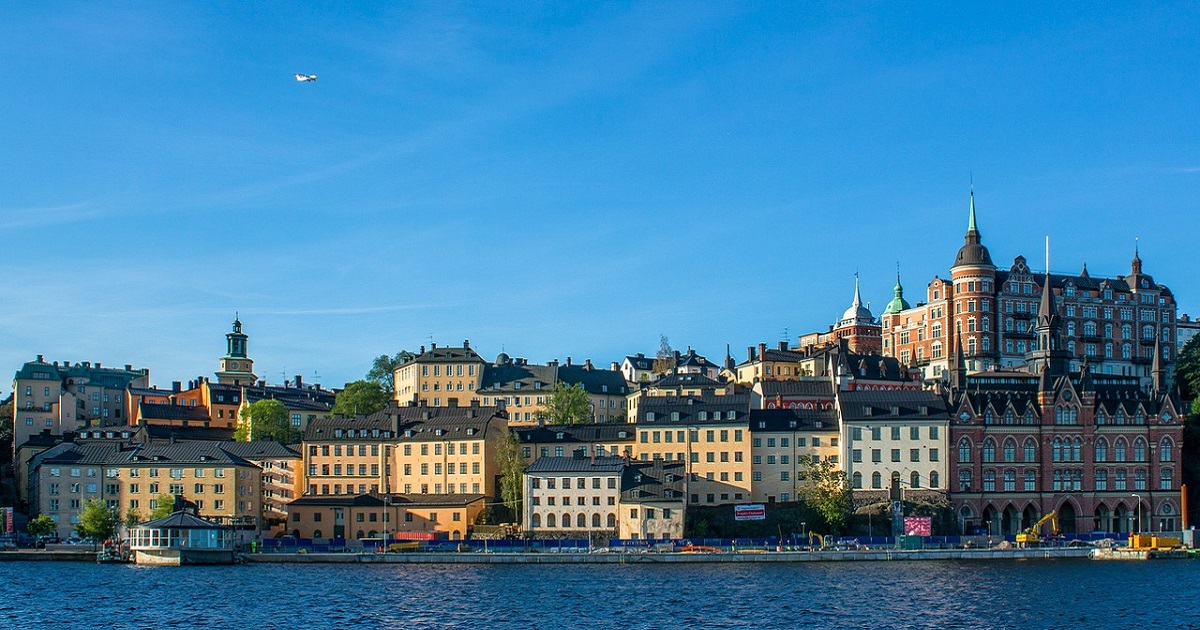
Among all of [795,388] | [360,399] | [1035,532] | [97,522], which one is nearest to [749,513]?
[1035,532]

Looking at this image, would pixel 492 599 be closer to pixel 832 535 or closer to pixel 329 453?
pixel 832 535

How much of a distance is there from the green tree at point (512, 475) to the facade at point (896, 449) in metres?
27.3

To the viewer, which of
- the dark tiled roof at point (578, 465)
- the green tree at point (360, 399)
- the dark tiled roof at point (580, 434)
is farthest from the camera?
the green tree at point (360, 399)

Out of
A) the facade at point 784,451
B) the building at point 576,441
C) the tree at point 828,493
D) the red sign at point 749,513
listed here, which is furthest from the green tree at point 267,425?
the tree at point 828,493

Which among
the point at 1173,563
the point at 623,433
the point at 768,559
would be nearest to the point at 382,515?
the point at 623,433

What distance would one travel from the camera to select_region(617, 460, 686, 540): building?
12038 centimetres

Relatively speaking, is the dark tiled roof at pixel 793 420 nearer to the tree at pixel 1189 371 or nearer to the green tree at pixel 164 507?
the tree at pixel 1189 371

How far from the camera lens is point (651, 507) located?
12056cm

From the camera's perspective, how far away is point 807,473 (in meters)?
127

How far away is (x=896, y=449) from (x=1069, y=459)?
15.6m

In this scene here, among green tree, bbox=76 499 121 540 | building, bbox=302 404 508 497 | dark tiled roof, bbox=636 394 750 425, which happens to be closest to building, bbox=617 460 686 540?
dark tiled roof, bbox=636 394 750 425

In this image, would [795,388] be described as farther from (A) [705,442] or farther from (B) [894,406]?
(A) [705,442]

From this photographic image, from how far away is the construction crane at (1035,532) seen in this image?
4702 inches

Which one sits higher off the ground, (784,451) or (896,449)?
(896,449)
